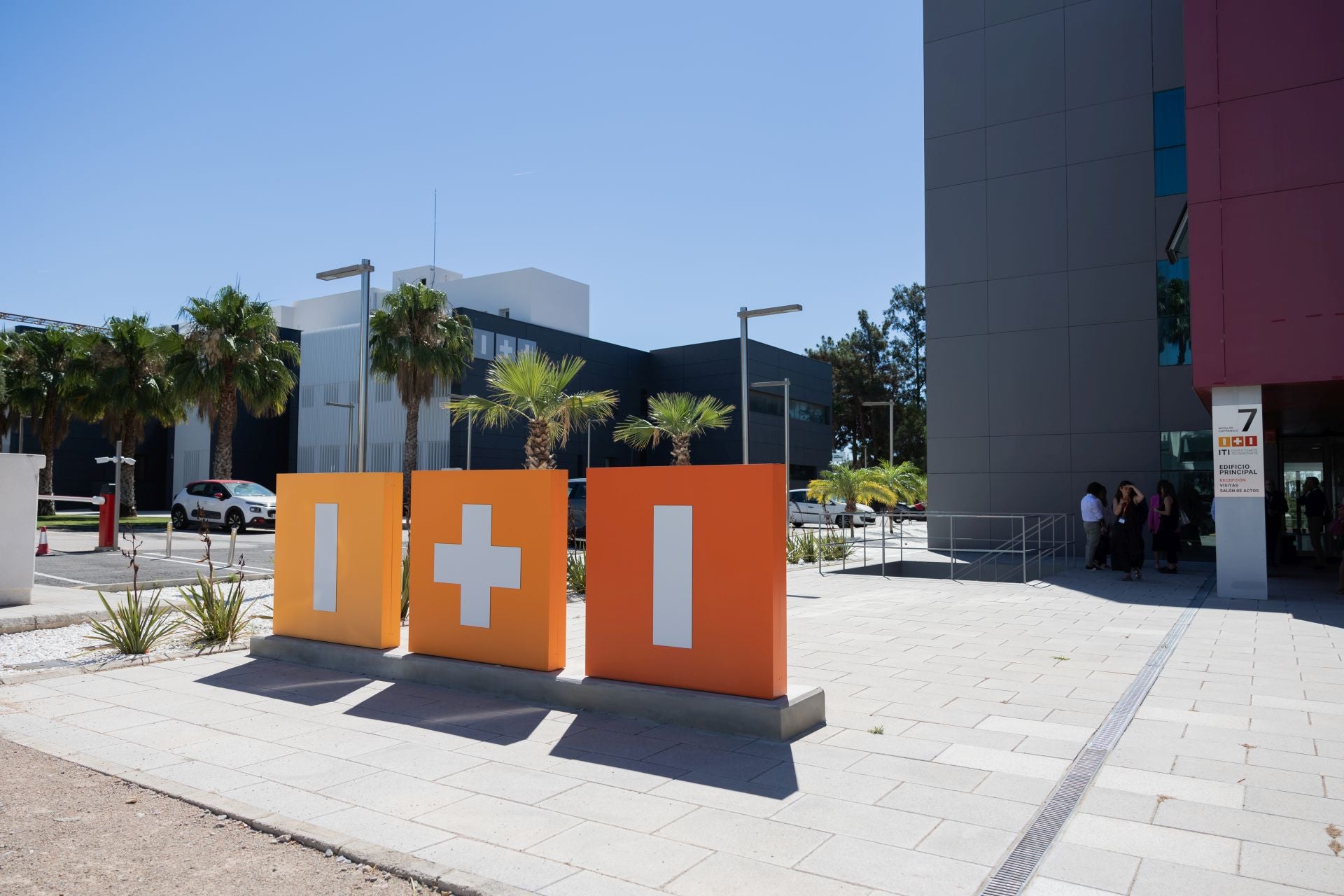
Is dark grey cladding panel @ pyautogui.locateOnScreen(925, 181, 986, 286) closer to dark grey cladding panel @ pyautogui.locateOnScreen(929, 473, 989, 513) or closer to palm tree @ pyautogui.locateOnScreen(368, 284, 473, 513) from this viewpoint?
dark grey cladding panel @ pyautogui.locateOnScreen(929, 473, 989, 513)

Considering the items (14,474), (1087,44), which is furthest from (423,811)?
(1087,44)


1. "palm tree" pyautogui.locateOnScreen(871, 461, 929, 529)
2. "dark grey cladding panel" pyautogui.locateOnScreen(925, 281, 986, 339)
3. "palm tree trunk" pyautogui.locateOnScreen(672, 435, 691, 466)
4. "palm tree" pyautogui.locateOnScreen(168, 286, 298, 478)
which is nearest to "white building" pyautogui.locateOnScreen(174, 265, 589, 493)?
"palm tree" pyautogui.locateOnScreen(168, 286, 298, 478)

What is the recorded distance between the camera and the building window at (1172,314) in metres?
19.9

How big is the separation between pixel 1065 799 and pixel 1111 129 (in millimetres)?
21255

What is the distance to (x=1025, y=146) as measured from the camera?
22.2 metres

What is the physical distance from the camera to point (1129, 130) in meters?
20.8

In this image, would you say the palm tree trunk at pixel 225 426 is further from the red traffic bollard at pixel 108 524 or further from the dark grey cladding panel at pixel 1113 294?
the dark grey cladding panel at pixel 1113 294

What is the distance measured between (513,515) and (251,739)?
219cm

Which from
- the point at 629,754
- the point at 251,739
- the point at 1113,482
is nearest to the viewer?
the point at 629,754

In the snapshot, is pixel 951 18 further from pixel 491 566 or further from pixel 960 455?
pixel 491 566

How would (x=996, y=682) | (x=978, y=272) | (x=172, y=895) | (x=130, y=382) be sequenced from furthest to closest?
(x=130, y=382) → (x=978, y=272) → (x=996, y=682) → (x=172, y=895)

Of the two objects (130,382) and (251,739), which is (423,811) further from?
(130,382)

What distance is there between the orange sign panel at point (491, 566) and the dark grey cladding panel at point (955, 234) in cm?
1941

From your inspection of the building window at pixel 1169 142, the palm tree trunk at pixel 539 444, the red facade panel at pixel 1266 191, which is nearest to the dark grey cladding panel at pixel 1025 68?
the building window at pixel 1169 142
